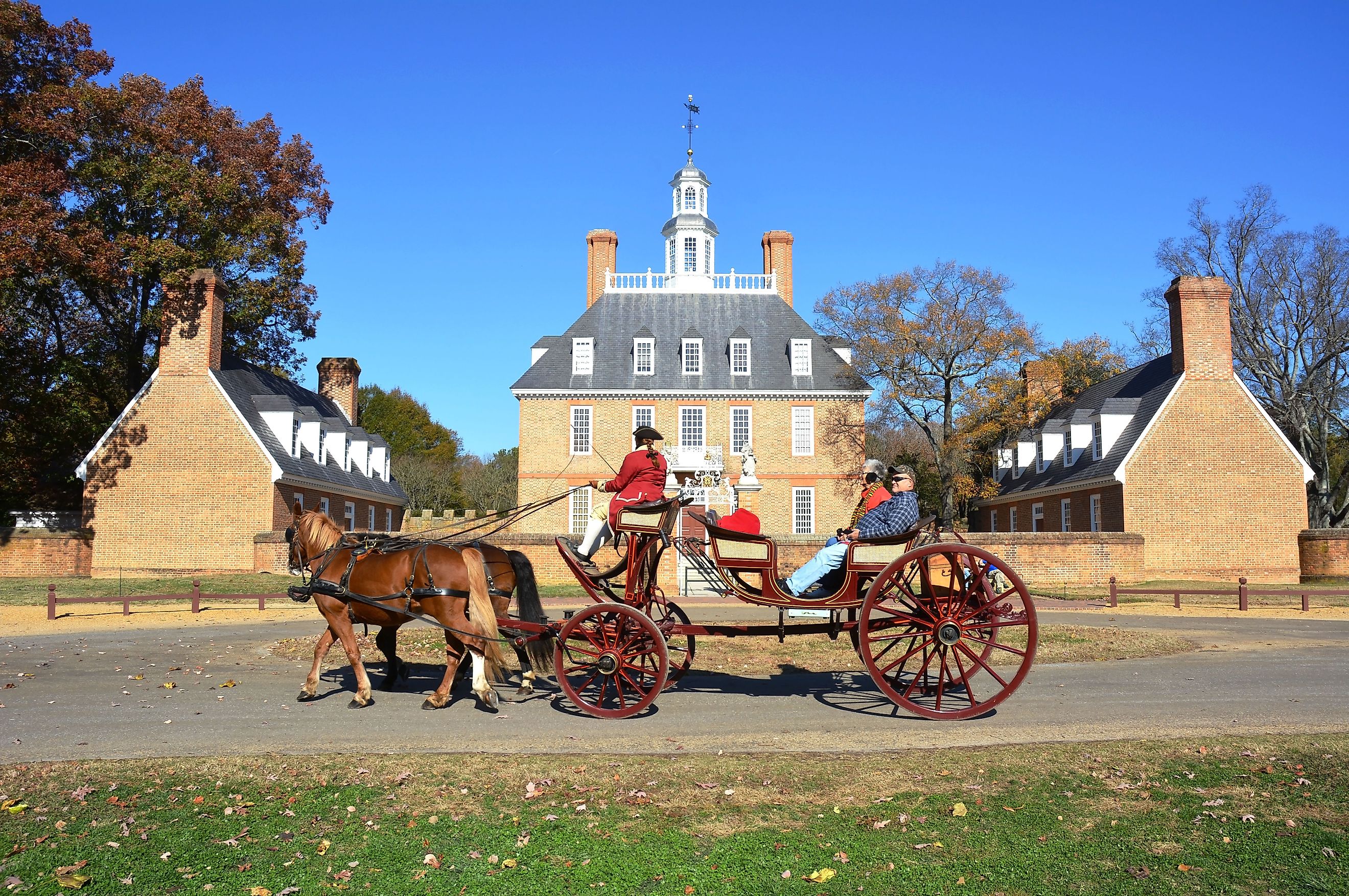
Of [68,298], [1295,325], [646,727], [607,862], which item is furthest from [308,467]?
[1295,325]

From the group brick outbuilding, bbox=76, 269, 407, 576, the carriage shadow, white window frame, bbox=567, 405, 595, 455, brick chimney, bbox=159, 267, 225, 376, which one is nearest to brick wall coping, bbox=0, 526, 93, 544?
brick outbuilding, bbox=76, 269, 407, 576

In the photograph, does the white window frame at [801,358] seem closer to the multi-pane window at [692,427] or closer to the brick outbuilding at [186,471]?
the multi-pane window at [692,427]

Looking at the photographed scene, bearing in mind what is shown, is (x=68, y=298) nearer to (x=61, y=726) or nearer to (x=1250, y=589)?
(x=61, y=726)

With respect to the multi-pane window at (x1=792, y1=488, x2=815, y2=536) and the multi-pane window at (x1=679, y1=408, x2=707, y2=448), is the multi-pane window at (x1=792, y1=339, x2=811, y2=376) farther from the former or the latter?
the multi-pane window at (x1=792, y1=488, x2=815, y2=536)

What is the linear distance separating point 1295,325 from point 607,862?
136 feet

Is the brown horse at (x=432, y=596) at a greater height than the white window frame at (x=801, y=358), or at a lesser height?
lesser

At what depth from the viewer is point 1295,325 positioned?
121ft

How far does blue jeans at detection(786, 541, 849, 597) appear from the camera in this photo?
8453 millimetres

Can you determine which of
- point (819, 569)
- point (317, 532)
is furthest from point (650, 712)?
point (317, 532)

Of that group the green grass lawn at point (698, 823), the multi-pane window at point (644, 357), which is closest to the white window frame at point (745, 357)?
the multi-pane window at point (644, 357)

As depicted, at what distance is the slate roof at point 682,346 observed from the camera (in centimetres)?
3894

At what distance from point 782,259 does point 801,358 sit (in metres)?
6.63

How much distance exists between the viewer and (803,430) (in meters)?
38.7

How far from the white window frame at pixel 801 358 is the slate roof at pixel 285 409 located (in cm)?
1865
